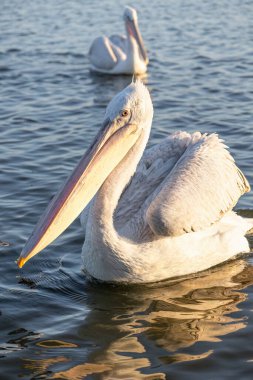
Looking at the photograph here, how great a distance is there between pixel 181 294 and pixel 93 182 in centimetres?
104

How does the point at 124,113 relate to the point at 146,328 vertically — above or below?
above

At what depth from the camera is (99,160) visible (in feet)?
17.0

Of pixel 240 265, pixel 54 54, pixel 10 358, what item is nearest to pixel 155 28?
pixel 54 54

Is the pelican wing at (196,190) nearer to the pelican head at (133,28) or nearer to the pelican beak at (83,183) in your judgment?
the pelican beak at (83,183)

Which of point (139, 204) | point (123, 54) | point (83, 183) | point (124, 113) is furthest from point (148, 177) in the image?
point (123, 54)

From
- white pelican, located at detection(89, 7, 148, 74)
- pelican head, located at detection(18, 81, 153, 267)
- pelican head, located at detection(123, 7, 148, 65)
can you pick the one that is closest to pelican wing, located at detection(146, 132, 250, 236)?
pelican head, located at detection(18, 81, 153, 267)

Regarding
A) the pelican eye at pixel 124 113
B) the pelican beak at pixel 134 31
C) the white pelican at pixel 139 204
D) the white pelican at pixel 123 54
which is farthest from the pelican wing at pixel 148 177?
the pelican beak at pixel 134 31

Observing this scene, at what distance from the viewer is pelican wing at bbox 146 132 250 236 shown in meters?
5.30

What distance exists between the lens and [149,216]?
529 centimetres

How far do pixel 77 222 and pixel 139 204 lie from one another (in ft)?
3.95

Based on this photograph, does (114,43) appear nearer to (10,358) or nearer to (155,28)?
(155,28)

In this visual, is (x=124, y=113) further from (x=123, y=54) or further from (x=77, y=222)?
(x=123, y=54)

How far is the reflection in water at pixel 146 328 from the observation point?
4.57m

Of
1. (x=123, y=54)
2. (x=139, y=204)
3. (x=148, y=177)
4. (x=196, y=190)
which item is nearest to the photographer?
(x=196, y=190)
